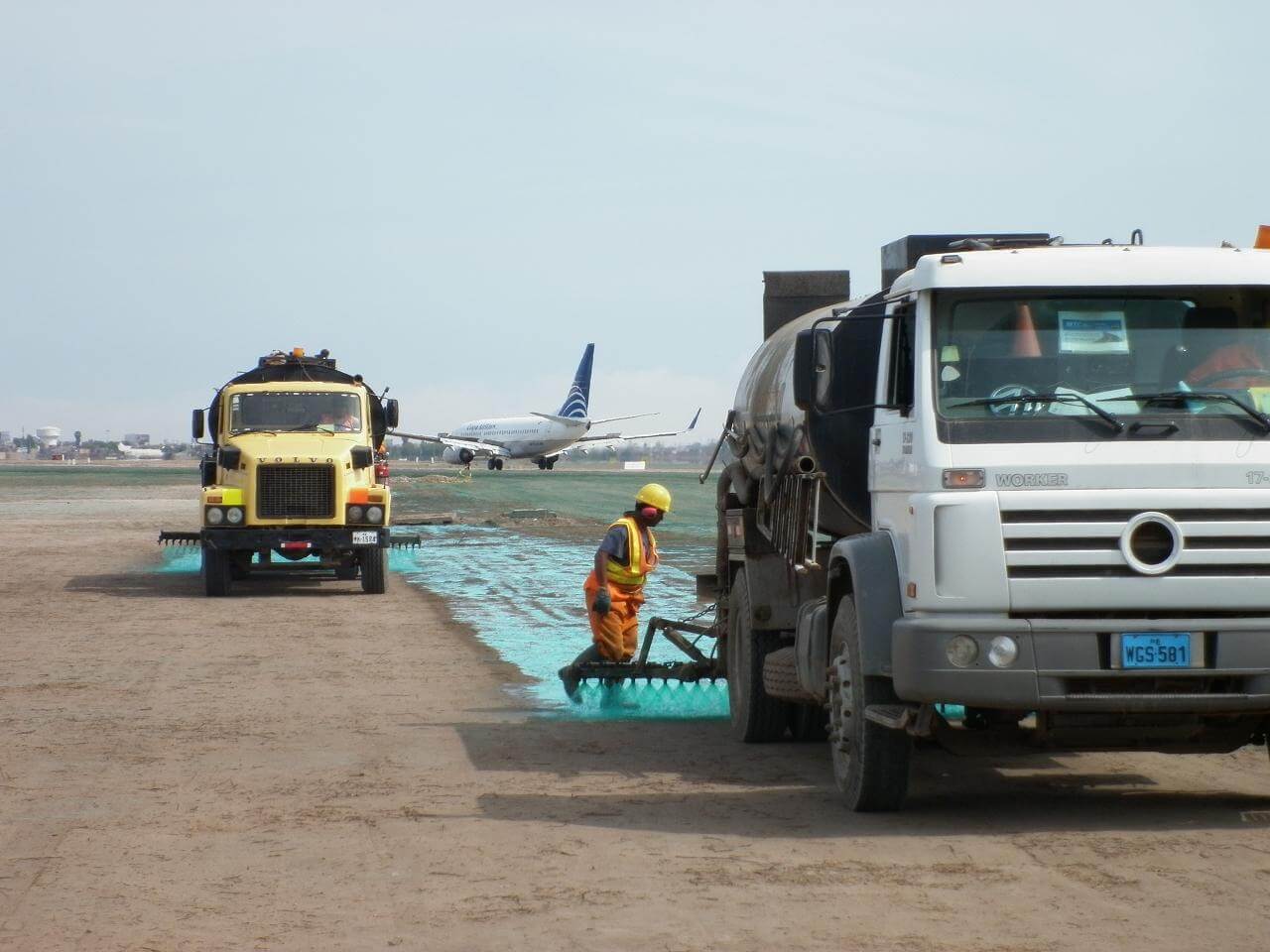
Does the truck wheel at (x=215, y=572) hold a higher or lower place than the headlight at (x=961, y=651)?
lower

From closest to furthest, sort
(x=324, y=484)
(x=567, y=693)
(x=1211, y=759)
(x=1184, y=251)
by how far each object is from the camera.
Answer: (x=1184, y=251) → (x=1211, y=759) → (x=567, y=693) → (x=324, y=484)

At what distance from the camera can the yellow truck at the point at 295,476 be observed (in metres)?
22.8

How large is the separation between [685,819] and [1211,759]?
3627 millimetres

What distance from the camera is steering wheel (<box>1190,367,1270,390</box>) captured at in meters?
7.89

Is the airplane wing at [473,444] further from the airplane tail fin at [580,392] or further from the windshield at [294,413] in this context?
the windshield at [294,413]

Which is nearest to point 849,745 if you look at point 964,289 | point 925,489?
point 925,489

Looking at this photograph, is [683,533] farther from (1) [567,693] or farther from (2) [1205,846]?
(2) [1205,846]

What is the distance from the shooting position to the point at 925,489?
7746mm

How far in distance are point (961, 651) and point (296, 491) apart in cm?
1630

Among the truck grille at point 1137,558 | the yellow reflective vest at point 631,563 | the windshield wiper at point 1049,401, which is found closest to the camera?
the truck grille at point 1137,558

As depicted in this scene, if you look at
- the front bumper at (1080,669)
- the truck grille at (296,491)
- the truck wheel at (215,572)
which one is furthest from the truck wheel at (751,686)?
the truck wheel at (215,572)

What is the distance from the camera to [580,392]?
331 feet

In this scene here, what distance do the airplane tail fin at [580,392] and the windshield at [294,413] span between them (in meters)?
75.4

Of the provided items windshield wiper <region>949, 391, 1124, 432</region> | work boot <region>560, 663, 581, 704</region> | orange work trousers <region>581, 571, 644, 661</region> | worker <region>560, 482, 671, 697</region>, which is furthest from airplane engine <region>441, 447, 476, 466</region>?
windshield wiper <region>949, 391, 1124, 432</region>
